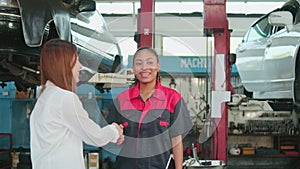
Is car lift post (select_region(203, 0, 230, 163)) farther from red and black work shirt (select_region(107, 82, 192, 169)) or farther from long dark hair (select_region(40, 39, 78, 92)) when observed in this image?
long dark hair (select_region(40, 39, 78, 92))

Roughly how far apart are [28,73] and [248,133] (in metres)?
4.46

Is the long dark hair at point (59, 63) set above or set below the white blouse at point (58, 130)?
above

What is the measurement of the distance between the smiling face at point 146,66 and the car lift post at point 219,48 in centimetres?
78

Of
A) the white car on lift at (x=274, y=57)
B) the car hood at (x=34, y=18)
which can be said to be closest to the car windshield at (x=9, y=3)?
the car hood at (x=34, y=18)

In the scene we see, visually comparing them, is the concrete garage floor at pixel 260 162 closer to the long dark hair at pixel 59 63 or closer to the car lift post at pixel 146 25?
the car lift post at pixel 146 25

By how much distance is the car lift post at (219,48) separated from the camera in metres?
2.68

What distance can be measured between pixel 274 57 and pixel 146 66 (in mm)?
2478

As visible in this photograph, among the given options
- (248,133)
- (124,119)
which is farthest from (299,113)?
(124,119)

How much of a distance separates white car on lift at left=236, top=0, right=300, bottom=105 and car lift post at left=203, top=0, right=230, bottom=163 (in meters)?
1.16

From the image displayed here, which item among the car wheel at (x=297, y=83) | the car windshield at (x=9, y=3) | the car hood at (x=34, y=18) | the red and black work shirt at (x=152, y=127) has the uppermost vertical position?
the car windshield at (x=9, y=3)

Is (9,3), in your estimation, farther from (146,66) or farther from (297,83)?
(297,83)

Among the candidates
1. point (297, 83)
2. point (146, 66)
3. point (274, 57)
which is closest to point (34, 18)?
point (146, 66)

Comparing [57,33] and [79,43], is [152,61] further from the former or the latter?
[79,43]

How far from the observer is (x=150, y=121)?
2.01 metres
